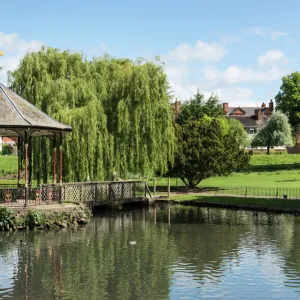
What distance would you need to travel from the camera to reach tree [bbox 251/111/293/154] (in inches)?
3900

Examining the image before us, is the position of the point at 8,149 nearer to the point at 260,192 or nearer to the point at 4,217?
the point at 260,192

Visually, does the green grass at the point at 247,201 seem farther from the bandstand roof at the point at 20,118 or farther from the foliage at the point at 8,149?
the foliage at the point at 8,149

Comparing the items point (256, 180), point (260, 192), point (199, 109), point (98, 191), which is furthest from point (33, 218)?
point (199, 109)

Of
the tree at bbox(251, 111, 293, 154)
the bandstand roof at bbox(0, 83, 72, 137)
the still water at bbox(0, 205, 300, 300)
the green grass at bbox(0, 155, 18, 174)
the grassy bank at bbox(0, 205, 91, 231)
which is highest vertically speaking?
the tree at bbox(251, 111, 293, 154)

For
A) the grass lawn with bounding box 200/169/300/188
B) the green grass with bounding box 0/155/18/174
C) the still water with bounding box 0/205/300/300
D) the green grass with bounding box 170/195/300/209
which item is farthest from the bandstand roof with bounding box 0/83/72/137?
the green grass with bounding box 0/155/18/174

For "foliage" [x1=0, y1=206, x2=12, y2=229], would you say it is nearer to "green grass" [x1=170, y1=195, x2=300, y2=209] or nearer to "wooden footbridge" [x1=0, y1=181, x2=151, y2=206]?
"wooden footbridge" [x1=0, y1=181, x2=151, y2=206]

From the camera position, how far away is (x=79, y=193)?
40.0 metres

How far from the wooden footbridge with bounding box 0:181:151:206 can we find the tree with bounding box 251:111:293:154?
5476 centimetres

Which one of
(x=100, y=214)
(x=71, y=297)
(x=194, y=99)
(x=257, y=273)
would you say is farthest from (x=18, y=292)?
(x=194, y=99)

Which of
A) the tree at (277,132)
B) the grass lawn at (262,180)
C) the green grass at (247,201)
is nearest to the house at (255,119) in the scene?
the tree at (277,132)

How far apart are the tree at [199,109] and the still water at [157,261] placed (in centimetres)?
6064

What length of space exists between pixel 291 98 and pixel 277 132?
283 inches

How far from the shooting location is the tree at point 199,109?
9594 centimetres

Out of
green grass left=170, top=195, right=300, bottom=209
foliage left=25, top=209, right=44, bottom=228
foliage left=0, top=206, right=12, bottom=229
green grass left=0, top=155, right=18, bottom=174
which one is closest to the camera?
foliage left=0, top=206, right=12, bottom=229
